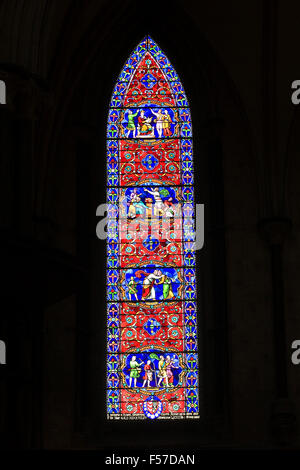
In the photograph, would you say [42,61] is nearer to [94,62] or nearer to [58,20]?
[58,20]

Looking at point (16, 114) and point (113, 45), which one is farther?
point (113, 45)

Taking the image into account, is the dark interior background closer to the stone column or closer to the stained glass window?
the stone column

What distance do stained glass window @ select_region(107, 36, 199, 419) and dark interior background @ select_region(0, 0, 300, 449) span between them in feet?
0.60

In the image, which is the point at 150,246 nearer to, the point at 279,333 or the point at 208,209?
the point at 208,209

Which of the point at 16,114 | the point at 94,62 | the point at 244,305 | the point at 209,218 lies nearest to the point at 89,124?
the point at 94,62

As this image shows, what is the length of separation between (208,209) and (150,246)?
100 cm

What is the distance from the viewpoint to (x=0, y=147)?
12430 millimetres

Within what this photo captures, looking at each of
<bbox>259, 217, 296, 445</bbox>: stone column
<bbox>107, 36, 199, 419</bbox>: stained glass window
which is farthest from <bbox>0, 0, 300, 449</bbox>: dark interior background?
<bbox>107, 36, 199, 419</bbox>: stained glass window

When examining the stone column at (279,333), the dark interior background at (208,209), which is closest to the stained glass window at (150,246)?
the dark interior background at (208,209)

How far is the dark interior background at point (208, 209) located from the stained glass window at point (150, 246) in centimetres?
18

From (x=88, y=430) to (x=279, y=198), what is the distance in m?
4.26

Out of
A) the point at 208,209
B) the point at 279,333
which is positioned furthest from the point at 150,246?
the point at 279,333

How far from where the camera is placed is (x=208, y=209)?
16.8m

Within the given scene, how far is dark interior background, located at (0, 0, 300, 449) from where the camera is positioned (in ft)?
51.2
